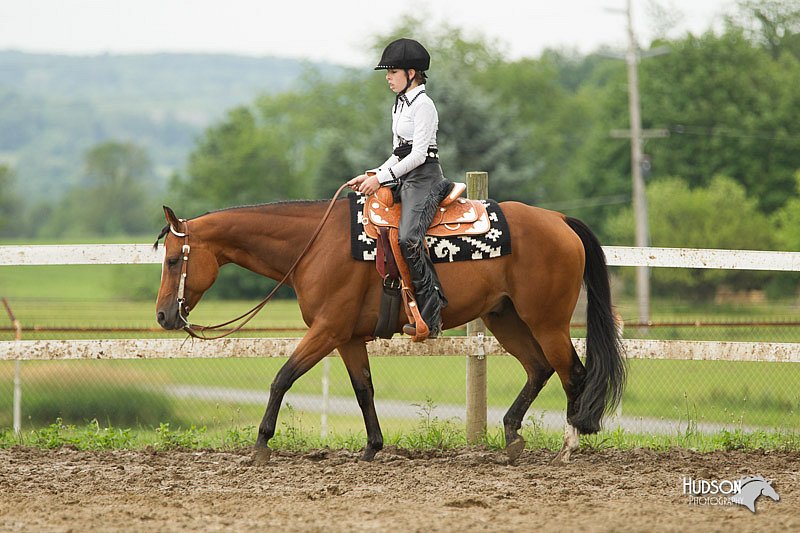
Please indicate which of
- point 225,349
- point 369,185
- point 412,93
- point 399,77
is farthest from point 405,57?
point 225,349

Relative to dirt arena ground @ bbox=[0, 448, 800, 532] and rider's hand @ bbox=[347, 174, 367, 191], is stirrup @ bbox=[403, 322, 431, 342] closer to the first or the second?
dirt arena ground @ bbox=[0, 448, 800, 532]

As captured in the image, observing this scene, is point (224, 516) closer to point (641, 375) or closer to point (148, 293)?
point (641, 375)

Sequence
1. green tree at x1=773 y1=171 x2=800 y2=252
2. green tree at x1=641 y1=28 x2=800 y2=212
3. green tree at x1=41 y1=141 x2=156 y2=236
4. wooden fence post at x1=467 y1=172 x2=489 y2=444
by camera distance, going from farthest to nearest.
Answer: green tree at x1=41 y1=141 x2=156 y2=236 → green tree at x1=641 y1=28 x2=800 y2=212 → green tree at x1=773 y1=171 x2=800 y2=252 → wooden fence post at x1=467 y1=172 x2=489 y2=444

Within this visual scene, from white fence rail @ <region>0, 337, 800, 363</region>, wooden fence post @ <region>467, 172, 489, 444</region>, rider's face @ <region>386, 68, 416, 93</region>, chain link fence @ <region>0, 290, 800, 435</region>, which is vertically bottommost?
chain link fence @ <region>0, 290, 800, 435</region>

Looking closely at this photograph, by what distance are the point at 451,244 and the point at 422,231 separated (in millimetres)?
300

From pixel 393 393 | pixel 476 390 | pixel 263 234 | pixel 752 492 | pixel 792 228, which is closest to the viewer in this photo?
pixel 752 492

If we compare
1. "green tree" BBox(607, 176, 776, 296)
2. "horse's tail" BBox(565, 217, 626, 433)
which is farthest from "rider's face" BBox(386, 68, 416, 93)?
"green tree" BBox(607, 176, 776, 296)

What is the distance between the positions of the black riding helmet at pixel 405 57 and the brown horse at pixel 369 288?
105 cm

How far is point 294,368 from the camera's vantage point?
6.57 meters

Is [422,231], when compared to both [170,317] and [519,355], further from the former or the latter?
[170,317]

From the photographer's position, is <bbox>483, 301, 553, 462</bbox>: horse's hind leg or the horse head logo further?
<bbox>483, 301, 553, 462</bbox>: horse's hind leg

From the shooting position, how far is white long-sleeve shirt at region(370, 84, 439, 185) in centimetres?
667

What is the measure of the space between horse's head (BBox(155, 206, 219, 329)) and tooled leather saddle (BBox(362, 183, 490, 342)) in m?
1.18

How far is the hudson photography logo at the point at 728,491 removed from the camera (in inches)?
217
